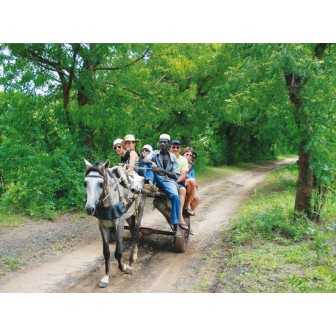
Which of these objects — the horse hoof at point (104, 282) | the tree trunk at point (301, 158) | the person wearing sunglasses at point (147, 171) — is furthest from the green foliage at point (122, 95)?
the horse hoof at point (104, 282)

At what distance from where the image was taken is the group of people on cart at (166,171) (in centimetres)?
740

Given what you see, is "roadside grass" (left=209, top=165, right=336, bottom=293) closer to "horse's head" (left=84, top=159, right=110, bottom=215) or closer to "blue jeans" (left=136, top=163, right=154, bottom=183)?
"blue jeans" (left=136, top=163, right=154, bottom=183)

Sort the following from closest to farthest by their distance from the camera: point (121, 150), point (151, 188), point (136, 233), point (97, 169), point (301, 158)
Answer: point (97, 169), point (136, 233), point (151, 188), point (121, 150), point (301, 158)

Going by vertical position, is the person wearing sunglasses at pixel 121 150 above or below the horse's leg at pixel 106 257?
above

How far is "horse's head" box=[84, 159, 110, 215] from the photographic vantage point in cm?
489

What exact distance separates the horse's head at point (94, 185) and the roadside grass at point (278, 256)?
2.37m

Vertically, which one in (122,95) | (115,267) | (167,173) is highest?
(122,95)

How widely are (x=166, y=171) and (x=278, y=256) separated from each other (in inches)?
112

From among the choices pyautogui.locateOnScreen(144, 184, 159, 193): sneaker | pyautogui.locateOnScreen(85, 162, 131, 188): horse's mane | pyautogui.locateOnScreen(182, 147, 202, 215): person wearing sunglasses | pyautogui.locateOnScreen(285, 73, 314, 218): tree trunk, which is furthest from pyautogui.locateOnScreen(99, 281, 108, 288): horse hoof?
pyautogui.locateOnScreen(285, 73, 314, 218): tree trunk

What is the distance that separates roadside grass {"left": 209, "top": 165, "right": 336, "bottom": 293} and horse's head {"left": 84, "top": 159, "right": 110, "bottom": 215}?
93.3 inches

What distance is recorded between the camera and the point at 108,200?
5789 mm

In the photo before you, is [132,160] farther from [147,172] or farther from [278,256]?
[278,256]

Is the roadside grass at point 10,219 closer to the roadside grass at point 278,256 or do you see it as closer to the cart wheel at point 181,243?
the cart wheel at point 181,243

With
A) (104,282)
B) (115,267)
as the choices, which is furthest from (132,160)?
(104,282)
